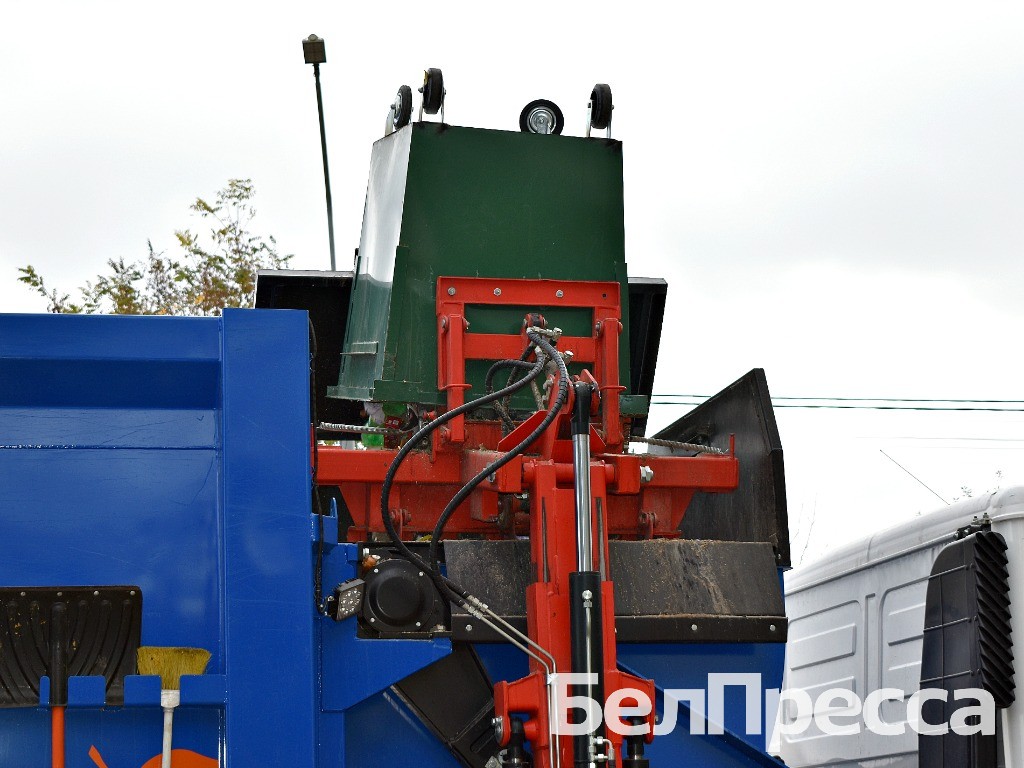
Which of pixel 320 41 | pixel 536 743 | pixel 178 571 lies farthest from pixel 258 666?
pixel 320 41

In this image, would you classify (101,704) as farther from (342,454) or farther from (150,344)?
(342,454)

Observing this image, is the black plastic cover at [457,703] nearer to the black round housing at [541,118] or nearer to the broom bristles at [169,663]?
the broom bristles at [169,663]

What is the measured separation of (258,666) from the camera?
2.81 m

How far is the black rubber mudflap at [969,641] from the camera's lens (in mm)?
3486

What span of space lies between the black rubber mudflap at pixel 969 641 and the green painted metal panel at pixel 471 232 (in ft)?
4.09

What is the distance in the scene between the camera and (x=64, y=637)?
9.32 feet

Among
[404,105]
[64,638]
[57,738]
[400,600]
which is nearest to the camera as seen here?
[57,738]

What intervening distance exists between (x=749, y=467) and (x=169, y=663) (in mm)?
2232

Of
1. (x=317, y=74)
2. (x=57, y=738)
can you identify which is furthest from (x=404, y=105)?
(x=317, y=74)

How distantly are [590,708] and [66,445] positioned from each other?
1.33 m

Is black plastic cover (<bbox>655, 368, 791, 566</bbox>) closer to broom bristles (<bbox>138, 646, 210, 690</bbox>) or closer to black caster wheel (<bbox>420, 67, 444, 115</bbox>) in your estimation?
black caster wheel (<bbox>420, 67, 444, 115</bbox>)

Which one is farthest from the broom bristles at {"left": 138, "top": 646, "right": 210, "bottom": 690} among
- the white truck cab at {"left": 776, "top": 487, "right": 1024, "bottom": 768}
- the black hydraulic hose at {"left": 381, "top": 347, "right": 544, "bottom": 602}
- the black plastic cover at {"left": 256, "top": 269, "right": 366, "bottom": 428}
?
the black plastic cover at {"left": 256, "top": 269, "right": 366, "bottom": 428}

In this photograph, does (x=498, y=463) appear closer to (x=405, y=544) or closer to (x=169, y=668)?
(x=405, y=544)

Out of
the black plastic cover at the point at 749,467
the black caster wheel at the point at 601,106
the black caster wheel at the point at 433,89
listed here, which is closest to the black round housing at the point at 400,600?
the black plastic cover at the point at 749,467
